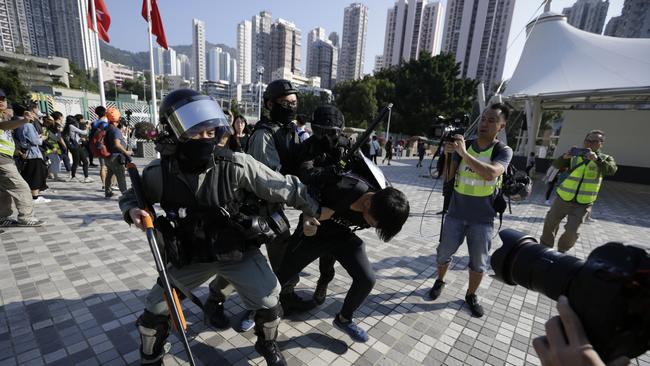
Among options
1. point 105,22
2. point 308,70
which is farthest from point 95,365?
point 308,70

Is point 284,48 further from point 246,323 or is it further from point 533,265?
point 533,265

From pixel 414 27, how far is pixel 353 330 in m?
80.9

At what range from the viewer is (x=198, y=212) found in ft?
6.12

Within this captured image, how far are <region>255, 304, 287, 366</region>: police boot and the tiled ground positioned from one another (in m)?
0.34

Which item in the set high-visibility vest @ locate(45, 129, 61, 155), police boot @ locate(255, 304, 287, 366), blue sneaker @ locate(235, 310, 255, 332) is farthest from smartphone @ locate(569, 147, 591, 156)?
high-visibility vest @ locate(45, 129, 61, 155)

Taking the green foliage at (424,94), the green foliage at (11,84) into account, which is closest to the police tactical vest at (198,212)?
the green foliage at (424,94)

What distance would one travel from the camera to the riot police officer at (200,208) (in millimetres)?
1831

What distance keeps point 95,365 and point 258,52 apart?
298 feet

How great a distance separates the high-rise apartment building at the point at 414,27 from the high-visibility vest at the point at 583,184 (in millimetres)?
72120

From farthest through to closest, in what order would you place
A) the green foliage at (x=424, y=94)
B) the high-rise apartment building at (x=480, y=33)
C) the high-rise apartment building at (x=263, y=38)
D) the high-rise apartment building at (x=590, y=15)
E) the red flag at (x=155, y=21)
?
the high-rise apartment building at (x=263, y=38) < the high-rise apartment building at (x=480, y=33) < the high-rise apartment building at (x=590, y=15) < the green foliage at (x=424, y=94) < the red flag at (x=155, y=21)

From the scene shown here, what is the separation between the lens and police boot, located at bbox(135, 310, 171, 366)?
1.85 meters

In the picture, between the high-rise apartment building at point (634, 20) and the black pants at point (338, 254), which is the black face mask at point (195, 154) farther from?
the high-rise apartment building at point (634, 20)

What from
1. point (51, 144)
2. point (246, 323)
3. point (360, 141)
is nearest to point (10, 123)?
point (246, 323)

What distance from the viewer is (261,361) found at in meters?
2.37
